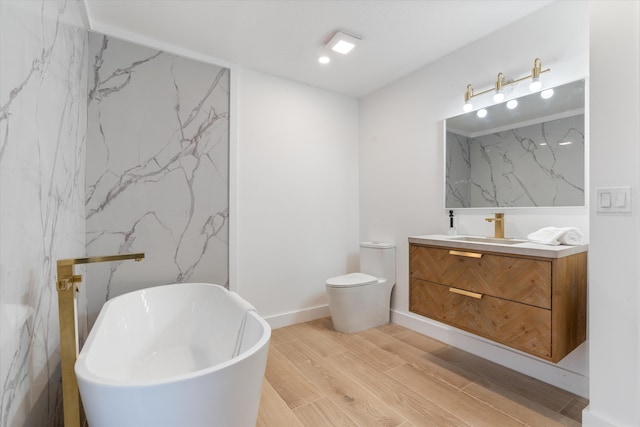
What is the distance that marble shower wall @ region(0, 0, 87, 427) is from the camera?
0.88m

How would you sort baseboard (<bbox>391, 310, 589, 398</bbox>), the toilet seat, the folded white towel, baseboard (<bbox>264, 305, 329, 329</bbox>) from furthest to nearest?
baseboard (<bbox>264, 305, 329, 329</bbox>) → the toilet seat → baseboard (<bbox>391, 310, 589, 398</bbox>) → the folded white towel

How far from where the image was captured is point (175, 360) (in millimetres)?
1928

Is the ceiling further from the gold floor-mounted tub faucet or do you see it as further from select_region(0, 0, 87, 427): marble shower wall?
the gold floor-mounted tub faucet

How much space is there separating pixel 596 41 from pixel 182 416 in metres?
2.35

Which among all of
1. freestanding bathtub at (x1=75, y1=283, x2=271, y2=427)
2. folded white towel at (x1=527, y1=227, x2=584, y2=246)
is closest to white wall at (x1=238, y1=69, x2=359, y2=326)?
freestanding bathtub at (x1=75, y1=283, x2=271, y2=427)

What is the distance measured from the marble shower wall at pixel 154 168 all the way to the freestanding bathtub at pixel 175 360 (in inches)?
12.8

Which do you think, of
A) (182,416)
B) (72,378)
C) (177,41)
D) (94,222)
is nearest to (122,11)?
(177,41)

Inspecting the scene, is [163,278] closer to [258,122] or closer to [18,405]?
[18,405]

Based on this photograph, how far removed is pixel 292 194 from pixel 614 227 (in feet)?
7.59

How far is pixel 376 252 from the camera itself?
9.50 feet

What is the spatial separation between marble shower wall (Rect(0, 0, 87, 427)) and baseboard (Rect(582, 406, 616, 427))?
7.61 ft

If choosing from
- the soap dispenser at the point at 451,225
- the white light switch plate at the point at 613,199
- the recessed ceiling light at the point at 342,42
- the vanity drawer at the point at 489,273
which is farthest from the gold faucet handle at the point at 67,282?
the soap dispenser at the point at 451,225

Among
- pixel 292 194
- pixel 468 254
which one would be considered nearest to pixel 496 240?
pixel 468 254

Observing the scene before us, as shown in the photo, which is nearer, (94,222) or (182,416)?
(182,416)
